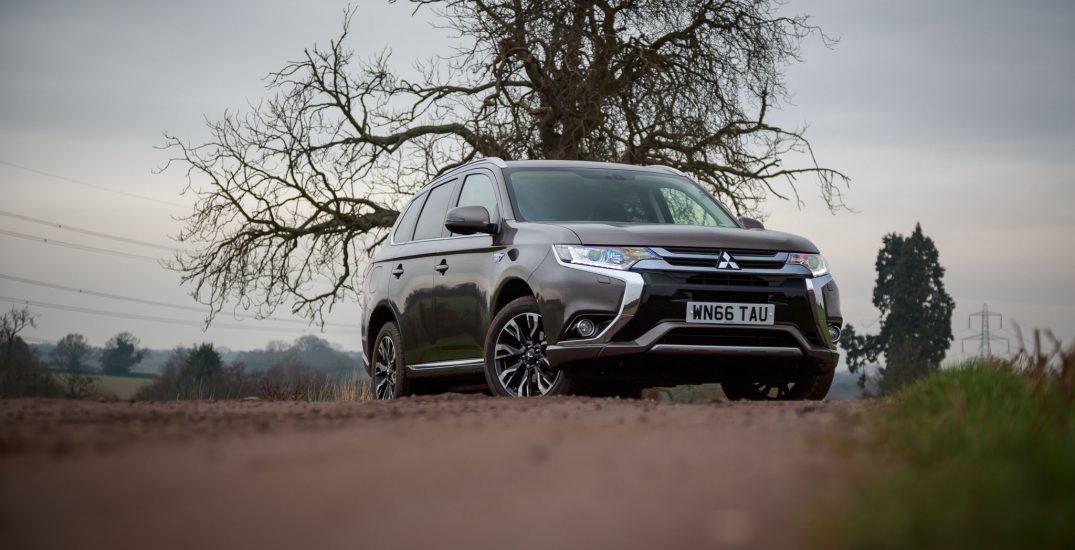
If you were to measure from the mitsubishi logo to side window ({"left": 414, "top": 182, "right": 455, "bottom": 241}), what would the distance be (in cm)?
282

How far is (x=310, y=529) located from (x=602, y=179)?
6.80 metres

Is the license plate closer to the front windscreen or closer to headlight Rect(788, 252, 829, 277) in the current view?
headlight Rect(788, 252, 829, 277)

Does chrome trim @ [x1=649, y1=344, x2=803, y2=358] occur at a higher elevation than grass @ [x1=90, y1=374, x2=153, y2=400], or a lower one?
higher

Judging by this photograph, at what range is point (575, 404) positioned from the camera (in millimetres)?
6957

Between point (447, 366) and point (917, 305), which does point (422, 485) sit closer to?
point (447, 366)

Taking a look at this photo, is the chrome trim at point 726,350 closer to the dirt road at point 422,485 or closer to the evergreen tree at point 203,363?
the dirt road at point 422,485

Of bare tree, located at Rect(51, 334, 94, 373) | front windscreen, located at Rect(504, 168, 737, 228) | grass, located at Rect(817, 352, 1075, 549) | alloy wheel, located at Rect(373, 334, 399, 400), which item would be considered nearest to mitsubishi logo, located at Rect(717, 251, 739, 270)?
front windscreen, located at Rect(504, 168, 737, 228)

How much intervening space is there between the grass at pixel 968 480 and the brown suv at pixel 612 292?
245 centimetres

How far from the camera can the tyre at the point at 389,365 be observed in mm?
10539

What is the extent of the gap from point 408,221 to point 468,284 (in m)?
2.09

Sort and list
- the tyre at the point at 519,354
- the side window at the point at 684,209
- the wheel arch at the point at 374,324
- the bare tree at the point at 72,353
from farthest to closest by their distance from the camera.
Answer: the bare tree at the point at 72,353, the wheel arch at the point at 374,324, the side window at the point at 684,209, the tyre at the point at 519,354

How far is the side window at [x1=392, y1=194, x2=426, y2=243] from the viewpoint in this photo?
11.0 metres

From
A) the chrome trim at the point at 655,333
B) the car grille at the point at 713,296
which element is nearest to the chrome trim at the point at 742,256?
the car grille at the point at 713,296

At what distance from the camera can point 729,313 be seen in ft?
26.4
